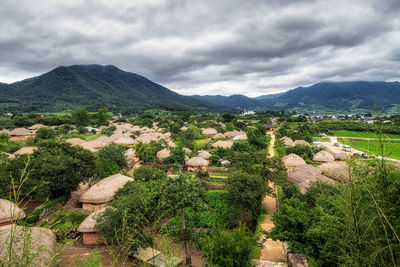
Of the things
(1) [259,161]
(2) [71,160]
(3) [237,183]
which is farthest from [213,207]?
(2) [71,160]

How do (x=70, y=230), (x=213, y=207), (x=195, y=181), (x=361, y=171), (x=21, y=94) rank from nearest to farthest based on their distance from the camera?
(x=361, y=171) < (x=195, y=181) < (x=70, y=230) < (x=213, y=207) < (x=21, y=94)

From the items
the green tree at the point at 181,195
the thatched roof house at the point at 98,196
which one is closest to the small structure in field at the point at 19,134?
the thatched roof house at the point at 98,196

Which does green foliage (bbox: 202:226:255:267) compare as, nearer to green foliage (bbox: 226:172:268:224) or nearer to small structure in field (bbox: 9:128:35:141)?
green foliage (bbox: 226:172:268:224)

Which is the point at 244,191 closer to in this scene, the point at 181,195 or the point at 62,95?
the point at 181,195

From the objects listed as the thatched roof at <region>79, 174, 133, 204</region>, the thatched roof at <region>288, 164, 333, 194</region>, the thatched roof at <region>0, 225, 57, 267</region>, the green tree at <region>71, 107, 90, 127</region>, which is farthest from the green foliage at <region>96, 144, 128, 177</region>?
the green tree at <region>71, 107, 90, 127</region>

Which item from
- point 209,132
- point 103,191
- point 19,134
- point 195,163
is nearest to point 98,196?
point 103,191

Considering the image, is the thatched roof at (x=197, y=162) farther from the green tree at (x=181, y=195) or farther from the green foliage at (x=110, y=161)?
the green tree at (x=181, y=195)

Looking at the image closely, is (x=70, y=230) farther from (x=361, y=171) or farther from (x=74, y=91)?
(x=74, y=91)
